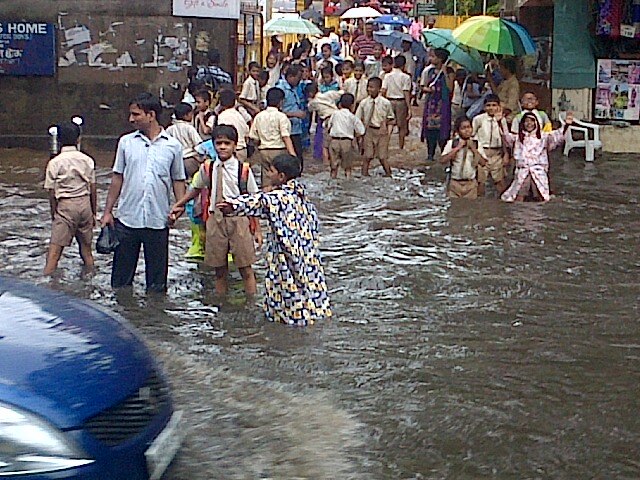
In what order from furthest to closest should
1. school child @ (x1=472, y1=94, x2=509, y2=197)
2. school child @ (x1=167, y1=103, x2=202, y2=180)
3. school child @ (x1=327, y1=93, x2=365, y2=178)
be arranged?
school child @ (x1=327, y1=93, x2=365, y2=178) → school child @ (x1=472, y1=94, x2=509, y2=197) → school child @ (x1=167, y1=103, x2=202, y2=180)

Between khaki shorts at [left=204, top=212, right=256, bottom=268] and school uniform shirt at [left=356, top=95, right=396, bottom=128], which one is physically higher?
school uniform shirt at [left=356, top=95, right=396, bottom=128]

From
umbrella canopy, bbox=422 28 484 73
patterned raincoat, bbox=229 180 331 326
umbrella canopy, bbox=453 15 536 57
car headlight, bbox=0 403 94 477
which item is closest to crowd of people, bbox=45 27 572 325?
patterned raincoat, bbox=229 180 331 326

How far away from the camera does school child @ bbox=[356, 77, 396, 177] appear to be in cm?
1551

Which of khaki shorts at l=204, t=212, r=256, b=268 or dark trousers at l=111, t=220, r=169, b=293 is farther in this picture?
khaki shorts at l=204, t=212, r=256, b=268

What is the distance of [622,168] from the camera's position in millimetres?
16234

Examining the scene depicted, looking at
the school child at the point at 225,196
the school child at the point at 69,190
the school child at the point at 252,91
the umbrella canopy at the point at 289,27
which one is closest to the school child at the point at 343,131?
the school child at the point at 252,91

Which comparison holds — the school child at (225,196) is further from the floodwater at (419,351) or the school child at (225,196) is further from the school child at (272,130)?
the school child at (272,130)

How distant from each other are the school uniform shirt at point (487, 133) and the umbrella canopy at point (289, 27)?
1270cm

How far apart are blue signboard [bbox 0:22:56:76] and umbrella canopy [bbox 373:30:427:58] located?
29.9 ft

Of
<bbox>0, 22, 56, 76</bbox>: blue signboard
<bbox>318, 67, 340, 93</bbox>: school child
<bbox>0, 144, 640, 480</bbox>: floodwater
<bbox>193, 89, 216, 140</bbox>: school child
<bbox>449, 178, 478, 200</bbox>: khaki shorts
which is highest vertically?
<bbox>0, 22, 56, 76</bbox>: blue signboard

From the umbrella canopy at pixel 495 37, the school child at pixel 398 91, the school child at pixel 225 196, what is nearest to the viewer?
the school child at pixel 225 196

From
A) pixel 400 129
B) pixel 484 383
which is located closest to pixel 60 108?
pixel 400 129

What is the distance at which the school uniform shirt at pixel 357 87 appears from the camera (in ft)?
57.7

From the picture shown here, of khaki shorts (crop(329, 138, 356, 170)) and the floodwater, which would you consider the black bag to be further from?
khaki shorts (crop(329, 138, 356, 170))
